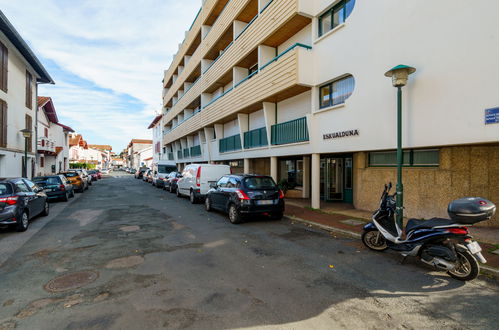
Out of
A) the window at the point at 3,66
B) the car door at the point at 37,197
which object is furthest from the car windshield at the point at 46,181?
the window at the point at 3,66

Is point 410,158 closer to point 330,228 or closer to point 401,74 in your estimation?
point 401,74

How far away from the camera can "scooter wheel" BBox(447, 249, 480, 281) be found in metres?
4.29

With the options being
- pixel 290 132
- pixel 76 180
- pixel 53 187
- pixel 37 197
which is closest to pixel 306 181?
pixel 290 132

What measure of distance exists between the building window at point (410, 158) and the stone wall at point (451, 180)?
18cm

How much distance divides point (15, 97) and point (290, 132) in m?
17.7

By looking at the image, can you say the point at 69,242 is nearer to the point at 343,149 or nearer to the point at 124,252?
the point at 124,252

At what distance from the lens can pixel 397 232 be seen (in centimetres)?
557

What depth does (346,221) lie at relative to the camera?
28.9 ft

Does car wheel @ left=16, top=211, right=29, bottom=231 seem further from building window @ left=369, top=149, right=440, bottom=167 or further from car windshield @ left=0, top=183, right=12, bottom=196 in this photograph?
building window @ left=369, top=149, right=440, bottom=167

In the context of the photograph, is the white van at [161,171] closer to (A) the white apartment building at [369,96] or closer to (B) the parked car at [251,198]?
(A) the white apartment building at [369,96]

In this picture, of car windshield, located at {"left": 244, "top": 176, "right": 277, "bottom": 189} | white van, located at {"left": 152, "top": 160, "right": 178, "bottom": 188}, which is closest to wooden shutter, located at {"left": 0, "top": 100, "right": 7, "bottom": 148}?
white van, located at {"left": 152, "top": 160, "right": 178, "bottom": 188}

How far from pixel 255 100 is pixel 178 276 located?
1124 centimetres

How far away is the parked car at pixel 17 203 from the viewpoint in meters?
7.48

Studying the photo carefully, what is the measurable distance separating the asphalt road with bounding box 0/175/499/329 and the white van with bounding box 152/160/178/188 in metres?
18.3
